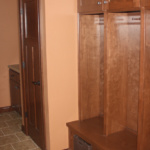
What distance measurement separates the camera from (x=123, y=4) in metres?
2.61

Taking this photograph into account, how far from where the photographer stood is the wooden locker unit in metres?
2.56

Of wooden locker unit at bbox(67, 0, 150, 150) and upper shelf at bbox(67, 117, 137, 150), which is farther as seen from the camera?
upper shelf at bbox(67, 117, 137, 150)

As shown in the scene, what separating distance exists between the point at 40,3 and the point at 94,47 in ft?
2.90

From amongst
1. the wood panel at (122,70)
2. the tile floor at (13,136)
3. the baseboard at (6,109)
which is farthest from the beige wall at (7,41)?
the wood panel at (122,70)

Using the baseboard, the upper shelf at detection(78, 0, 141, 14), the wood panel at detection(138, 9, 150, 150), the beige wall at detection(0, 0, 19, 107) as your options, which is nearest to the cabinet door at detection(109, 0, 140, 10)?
the upper shelf at detection(78, 0, 141, 14)

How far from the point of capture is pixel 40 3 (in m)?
3.21

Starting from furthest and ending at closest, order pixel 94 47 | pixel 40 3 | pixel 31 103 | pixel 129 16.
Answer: pixel 31 103 < pixel 94 47 < pixel 40 3 < pixel 129 16

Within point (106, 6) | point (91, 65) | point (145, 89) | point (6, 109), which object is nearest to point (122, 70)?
point (91, 65)

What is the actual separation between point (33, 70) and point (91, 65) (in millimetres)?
850

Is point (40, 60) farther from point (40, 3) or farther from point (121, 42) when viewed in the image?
point (121, 42)

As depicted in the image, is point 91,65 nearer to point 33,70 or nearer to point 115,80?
point 115,80

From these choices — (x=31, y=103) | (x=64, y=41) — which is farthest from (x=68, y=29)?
(x=31, y=103)

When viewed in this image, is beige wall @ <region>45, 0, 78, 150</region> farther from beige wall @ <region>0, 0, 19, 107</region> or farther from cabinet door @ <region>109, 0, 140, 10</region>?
beige wall @ <region>0, 0, 19, 107</region>

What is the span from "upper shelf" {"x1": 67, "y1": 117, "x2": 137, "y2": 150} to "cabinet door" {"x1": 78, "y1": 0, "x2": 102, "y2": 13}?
1.46 metres
